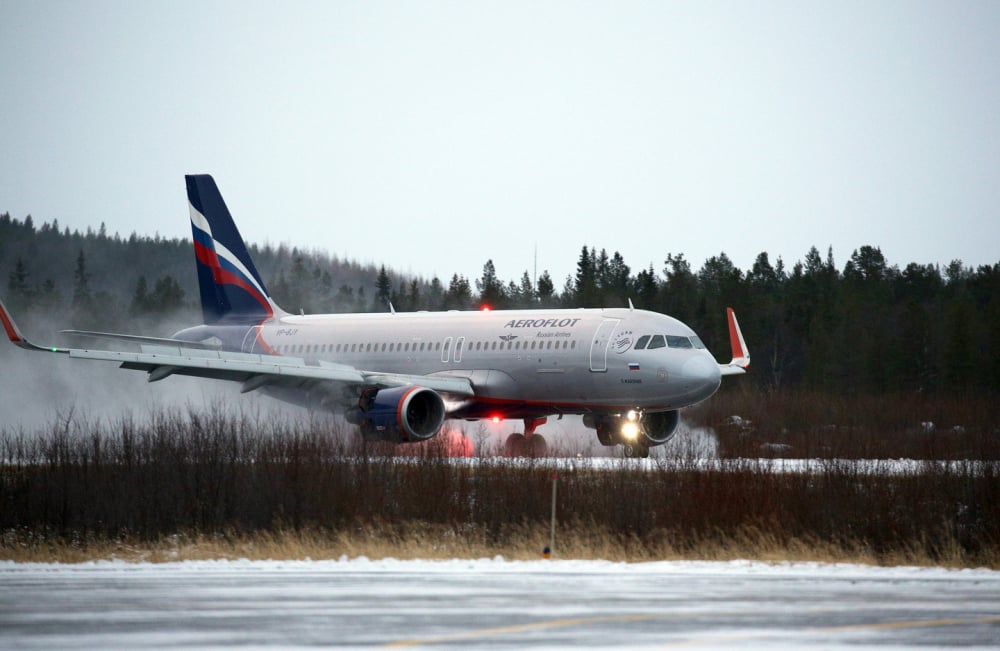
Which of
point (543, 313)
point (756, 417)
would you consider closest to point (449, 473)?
point (543, 313)

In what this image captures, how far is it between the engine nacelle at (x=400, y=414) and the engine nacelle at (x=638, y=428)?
529cm

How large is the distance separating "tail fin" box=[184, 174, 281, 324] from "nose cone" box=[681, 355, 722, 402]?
710 inches

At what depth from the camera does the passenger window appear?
36188 mm

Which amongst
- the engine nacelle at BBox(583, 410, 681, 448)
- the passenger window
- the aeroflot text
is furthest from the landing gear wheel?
the passenger window

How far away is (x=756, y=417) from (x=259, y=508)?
105ft

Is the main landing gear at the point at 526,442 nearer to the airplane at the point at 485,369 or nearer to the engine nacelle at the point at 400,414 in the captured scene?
the airplane at the point at 485,369

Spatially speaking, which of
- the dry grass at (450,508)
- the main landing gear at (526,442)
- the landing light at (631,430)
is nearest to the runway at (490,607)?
the dry grass at (450,508)

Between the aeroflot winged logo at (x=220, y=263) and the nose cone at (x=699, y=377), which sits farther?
the aeroflot winged logo at (x=220, y=263)

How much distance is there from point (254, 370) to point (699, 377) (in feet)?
40.2

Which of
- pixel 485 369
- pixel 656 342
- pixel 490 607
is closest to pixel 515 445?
pixel 485 369

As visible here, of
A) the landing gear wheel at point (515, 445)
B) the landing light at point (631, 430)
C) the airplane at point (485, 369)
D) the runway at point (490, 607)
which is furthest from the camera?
the landing gear wheel at point (515, 445)

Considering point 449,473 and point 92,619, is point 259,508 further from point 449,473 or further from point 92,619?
point 92,619

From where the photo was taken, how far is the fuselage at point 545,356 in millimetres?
35969

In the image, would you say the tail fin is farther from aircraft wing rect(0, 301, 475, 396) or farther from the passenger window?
the passenger window
